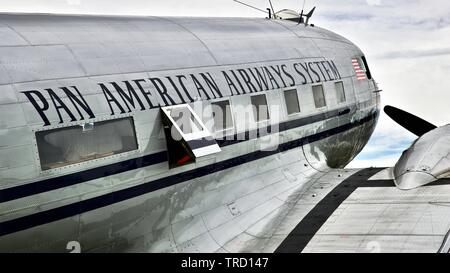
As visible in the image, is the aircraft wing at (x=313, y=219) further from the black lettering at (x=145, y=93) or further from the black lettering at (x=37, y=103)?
the black lettering at (x=37, y=103)

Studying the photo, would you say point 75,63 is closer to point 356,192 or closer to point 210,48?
point 210,48

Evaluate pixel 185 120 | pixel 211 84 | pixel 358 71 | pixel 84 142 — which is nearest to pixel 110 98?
pixel 84 142

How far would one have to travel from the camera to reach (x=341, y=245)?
28.4 feet

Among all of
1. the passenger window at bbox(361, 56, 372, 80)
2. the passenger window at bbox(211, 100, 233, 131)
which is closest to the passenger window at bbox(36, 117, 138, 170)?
the passenger window at bbox(211, 100, 233, 131)

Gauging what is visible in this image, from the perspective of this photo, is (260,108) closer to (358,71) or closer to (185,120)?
(185,120)

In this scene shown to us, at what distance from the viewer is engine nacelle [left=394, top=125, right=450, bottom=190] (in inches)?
407

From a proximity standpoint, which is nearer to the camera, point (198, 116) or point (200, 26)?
point (198, 116)

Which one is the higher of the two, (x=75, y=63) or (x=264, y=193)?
(x=75, y=63)

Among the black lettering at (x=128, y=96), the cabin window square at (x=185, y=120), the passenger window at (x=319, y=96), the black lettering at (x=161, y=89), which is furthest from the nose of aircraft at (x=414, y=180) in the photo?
the black lettering at (x=128, y=96)

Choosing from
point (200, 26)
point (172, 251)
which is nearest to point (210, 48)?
point (200, 26)

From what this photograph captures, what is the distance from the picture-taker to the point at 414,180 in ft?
33.8

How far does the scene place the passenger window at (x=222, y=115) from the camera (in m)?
9.62

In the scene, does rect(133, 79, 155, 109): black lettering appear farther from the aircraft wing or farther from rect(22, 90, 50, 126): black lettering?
the aircraft wing
